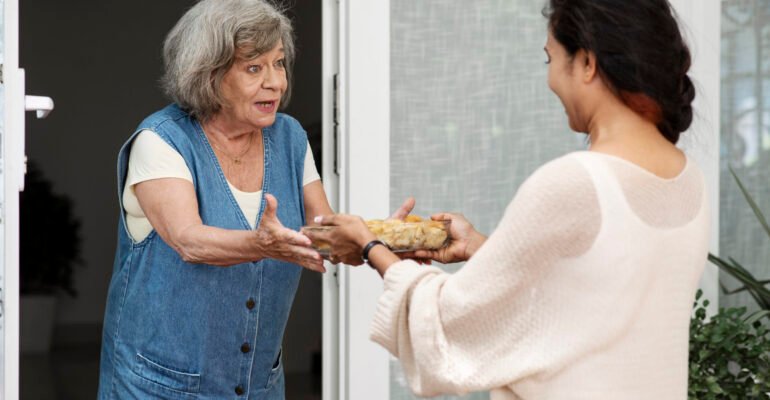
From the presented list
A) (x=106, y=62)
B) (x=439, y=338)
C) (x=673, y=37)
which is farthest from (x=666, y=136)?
(x=106, y=62)

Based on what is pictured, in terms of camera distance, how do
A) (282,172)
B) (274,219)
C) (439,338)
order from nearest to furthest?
1. (439,338)
2. (274,219)
3. (282,172)

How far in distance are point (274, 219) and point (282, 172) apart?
0.41 m

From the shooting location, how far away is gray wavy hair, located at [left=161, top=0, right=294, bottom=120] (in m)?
2.25

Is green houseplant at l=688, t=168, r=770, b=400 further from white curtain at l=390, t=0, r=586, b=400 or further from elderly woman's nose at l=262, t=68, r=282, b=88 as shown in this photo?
elderly woman's nose at l=262, t=68, r=282, b=88

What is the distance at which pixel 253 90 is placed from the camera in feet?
7.44

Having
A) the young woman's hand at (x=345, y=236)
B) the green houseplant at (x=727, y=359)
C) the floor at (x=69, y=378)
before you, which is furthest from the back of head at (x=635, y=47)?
the floor at (x=69, y=378)

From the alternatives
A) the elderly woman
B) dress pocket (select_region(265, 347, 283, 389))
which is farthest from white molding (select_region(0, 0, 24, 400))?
dress pocket (select_region(265, 347, 283, 389))

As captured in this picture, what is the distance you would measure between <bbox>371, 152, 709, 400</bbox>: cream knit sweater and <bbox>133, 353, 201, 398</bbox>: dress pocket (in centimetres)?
74

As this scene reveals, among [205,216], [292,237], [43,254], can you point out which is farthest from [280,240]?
[43,254]

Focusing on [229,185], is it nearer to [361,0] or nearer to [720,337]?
[361,0]

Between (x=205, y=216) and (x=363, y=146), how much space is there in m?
0.89

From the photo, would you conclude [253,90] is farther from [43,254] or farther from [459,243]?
[43,254]

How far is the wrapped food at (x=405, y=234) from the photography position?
76.2 inches

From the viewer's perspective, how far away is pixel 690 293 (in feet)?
5.16
